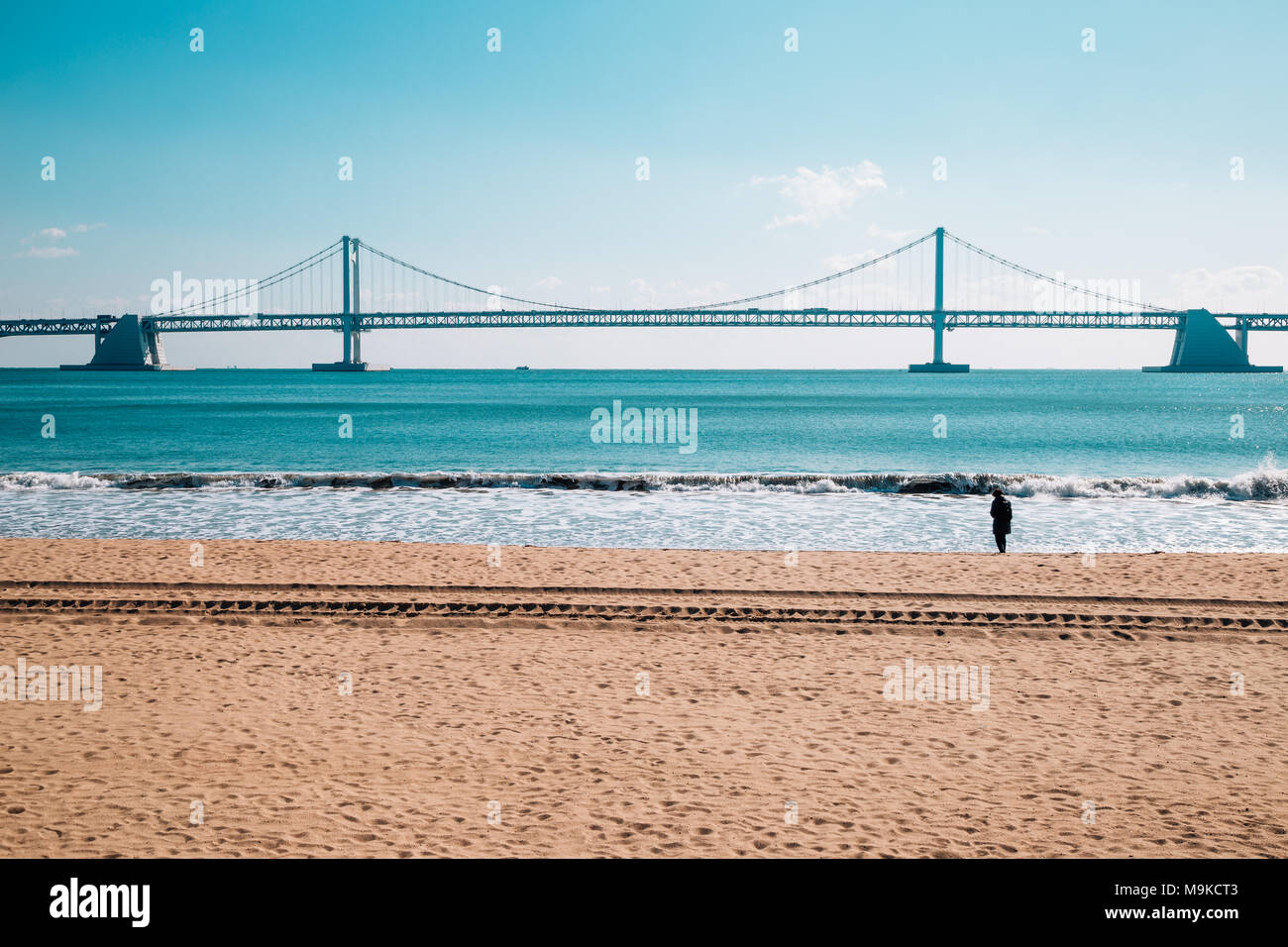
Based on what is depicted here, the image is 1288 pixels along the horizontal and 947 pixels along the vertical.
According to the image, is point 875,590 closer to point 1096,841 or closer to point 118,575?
point 1096,841

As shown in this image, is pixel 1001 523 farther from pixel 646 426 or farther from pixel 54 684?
pixel 646 426

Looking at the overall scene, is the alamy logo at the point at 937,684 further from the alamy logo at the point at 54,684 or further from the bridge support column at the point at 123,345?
the bridge support column at the point at 123,345

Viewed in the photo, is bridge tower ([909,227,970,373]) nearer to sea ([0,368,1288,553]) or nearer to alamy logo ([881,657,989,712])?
sea ([0,368,1288,553])

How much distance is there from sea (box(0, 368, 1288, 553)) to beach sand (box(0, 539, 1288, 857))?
177 inches

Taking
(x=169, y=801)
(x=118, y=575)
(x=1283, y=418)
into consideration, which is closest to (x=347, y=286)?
(x=1283, y=418)

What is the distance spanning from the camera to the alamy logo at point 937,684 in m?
6.21

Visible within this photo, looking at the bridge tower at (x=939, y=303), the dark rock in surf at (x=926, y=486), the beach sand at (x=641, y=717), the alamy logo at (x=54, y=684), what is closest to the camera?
the beach sand at (x=641, y=717)

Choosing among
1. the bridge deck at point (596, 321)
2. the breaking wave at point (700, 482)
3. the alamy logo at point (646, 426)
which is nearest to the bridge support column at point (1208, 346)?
the bridge deck at point (596, 321)

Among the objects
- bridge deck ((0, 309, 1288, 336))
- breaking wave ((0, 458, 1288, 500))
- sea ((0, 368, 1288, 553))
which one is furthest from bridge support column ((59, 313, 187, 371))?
breaking wave ((0, 458, 1288, 500))

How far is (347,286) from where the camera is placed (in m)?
101

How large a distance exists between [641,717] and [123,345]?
123574mm

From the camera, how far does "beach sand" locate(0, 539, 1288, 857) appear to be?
13.9 feet

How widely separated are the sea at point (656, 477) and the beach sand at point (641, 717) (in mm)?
4504
